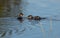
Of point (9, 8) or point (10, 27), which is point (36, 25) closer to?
point (10, 27)

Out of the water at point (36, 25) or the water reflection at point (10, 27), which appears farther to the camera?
the water reflection at point (10, 27)

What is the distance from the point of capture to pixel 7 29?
1372 cm

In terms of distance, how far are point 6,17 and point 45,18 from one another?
220cm

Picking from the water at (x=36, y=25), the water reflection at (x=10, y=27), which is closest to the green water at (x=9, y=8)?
the water at (x=36, y=25)

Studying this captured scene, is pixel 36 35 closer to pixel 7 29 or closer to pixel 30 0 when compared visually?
pixel 7 29

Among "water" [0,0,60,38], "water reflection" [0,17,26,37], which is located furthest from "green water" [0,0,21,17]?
"water reflection" [0,17,26,37]

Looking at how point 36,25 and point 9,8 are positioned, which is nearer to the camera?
point 36,25

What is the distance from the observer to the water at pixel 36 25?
12.6 metres

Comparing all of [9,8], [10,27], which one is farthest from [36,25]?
[9,8]

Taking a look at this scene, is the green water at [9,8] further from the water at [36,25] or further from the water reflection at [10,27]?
the water reflection at [10,27]

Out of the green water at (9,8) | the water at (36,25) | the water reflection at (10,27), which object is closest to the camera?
the water at (36,25)

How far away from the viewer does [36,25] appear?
48.0 ft

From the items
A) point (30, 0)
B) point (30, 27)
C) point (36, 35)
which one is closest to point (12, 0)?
point (30, 0)

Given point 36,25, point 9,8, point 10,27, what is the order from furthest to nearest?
point 9,8 < point 36,25 < point 10,27
